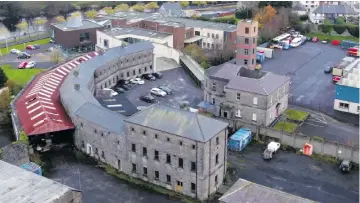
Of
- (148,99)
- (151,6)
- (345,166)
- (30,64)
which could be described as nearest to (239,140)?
(345,166)

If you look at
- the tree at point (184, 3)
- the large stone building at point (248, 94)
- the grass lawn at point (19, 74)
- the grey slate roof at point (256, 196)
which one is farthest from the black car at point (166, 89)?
the tree at point (184, 3)

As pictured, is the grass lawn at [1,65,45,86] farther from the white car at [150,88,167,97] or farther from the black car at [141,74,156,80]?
the white car at [150,88,167,97]

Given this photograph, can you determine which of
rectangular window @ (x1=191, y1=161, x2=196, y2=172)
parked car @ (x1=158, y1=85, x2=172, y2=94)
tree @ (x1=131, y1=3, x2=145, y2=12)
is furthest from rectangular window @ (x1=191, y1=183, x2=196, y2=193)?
tree @ (x1=131, y1=3, x2=145, y2=12)

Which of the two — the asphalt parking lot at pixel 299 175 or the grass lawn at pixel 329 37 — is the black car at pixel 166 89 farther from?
the grass lawn at pixel 329 37

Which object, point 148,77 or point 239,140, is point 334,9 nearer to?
point 148,77

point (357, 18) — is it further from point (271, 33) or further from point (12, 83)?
point (12, 83)

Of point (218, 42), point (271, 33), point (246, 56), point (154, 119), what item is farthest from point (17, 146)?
point (271, 33)
